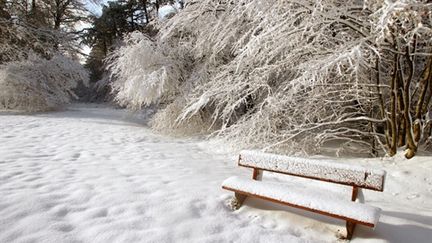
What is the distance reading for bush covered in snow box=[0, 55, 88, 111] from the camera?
13.7 m

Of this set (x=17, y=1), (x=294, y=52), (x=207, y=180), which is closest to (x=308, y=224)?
(x=207, y=180)

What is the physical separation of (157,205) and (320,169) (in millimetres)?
1669

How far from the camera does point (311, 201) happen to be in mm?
3002

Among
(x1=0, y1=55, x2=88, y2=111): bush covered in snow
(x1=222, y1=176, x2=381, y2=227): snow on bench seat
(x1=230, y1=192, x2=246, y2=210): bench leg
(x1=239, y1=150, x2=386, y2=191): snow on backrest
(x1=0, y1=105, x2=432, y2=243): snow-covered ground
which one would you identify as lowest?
(x1=0, y1=105, x2=432, y2=243): snow-covered ground

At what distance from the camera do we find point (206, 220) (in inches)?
127

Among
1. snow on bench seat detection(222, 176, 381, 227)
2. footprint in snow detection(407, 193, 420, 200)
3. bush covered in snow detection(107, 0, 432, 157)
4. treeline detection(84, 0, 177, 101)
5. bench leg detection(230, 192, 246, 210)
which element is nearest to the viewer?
snow on bench seat detection(222, 176, 381, 227)

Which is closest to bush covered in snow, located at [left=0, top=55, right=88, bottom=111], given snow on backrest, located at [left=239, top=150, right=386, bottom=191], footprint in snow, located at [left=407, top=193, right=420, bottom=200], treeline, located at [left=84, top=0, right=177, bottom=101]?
treeline, located at [left=84, top=0, right=177, bottom=101]

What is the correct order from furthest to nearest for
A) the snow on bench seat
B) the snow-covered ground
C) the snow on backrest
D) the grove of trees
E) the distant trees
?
the distant trees, the grove of trees, the snow on backrest, the snow-covered ground, the snow on bench seat

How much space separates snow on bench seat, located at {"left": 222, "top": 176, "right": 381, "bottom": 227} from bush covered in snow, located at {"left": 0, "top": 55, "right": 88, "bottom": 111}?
519 inches

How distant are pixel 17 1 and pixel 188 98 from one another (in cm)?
1142

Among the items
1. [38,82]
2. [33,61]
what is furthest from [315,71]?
[33,61]

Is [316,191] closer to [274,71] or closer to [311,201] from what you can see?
[311,201]

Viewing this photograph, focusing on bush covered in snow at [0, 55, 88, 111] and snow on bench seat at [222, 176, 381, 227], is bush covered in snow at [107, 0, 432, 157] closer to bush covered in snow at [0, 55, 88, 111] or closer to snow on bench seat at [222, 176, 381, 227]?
snow on bench seat at [222, 176, 381, 227]

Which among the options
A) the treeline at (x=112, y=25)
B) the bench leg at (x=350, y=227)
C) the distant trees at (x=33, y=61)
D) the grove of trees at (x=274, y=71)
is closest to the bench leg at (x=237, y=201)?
the bench leg at (x=350, y=227)
